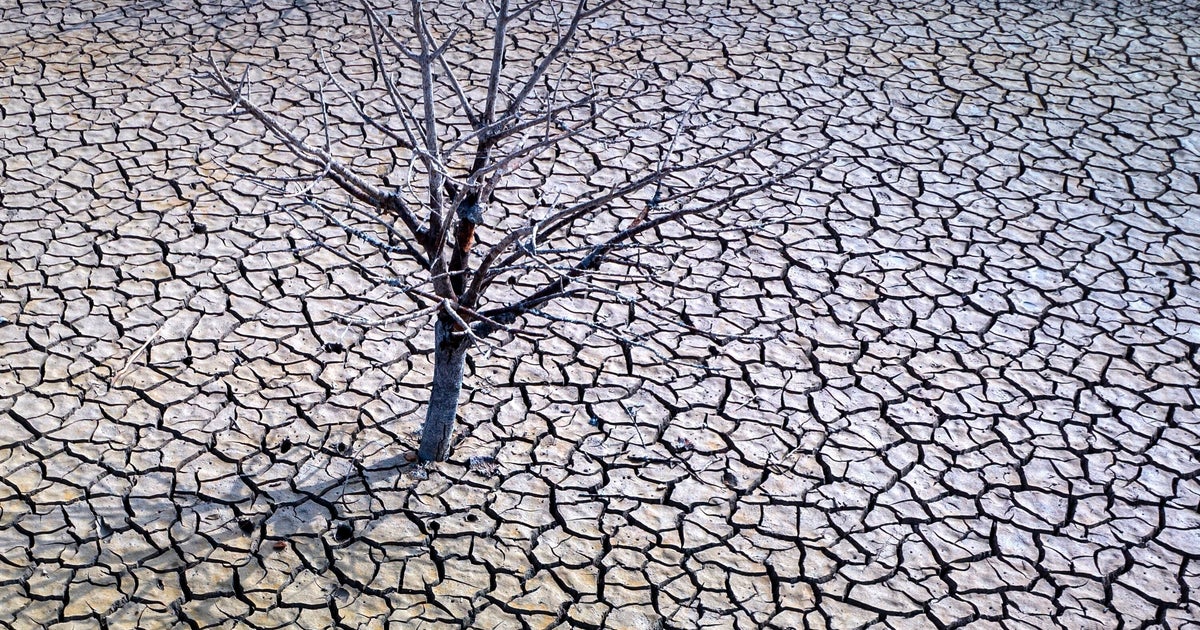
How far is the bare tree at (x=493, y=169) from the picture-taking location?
351 centimetres

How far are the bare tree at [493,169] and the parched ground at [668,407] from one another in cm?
32

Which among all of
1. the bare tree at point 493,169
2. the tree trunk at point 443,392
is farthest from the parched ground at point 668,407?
the bare tree at point 493,169

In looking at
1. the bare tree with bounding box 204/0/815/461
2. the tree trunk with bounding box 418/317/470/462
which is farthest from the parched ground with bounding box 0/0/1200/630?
the bare tree with bounding box 204/0/815/461

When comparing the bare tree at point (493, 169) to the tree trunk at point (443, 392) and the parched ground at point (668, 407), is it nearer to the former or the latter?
the tree trunk at point (443, 392)

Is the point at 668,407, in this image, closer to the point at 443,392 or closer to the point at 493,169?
the point at 443,392

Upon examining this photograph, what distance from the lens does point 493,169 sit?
11.4 feet

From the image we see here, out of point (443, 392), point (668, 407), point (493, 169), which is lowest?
Result: point (668, 407)

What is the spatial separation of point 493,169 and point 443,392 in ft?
2.91

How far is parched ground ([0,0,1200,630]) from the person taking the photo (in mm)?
3699

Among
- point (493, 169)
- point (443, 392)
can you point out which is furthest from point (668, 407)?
point (493, 169)

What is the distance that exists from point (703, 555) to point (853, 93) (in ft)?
12.0

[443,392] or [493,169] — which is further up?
[493,169]

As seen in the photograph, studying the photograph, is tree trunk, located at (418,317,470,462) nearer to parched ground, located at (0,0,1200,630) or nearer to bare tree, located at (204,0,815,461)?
bare tree, located at (204,0,815,461)

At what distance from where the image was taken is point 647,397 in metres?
4.49
